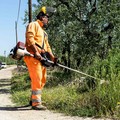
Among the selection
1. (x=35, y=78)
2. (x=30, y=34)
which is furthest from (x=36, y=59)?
(x=30, y=34)

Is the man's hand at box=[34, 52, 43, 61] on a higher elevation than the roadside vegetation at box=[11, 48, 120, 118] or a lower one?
higher

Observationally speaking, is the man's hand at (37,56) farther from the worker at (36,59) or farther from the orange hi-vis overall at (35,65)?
the orange hi-vis overall at (35,65)

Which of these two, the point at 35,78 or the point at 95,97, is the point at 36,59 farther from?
the point at 95,97

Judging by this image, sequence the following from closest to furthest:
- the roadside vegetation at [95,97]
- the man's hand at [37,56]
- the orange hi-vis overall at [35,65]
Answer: the roadside vegetation at [95,97] → the man's hand at [37,56] → the orange hi-vis overall at [35,65]

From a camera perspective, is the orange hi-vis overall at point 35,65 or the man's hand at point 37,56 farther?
the orange hi-vis overall at point 35,65

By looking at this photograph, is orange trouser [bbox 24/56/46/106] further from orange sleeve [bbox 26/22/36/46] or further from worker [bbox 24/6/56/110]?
orange sleeve [bbox 26/22/36/46]

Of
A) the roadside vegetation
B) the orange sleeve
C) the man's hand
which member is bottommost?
the roadside vegetation

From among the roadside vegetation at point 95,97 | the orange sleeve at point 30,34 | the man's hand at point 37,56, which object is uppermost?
the orange sleeve at point 30,34

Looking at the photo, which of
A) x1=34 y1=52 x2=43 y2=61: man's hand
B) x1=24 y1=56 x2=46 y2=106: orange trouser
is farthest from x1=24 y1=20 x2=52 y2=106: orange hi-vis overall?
x1=34 y1=52 x2=43 y2=61: man's hand

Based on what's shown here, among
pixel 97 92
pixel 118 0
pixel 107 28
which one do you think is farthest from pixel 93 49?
pixel 97 92

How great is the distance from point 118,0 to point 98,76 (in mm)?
6896

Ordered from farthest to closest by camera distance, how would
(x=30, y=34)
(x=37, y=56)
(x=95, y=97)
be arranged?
(x=30, y=34), (x=37, y=56), (x=95, y=97)

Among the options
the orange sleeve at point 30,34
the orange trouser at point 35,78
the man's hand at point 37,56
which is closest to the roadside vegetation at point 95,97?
the orange trouser at point 35,78

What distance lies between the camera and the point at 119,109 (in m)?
7.42
